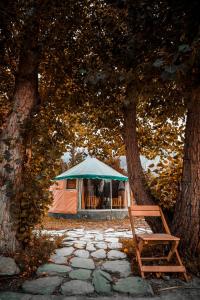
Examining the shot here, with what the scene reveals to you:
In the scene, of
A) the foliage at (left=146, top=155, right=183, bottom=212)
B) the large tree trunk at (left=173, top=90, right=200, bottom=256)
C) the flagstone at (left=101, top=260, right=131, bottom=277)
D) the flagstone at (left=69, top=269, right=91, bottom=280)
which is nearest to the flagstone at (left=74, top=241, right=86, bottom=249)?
the flagstone at (left=101, top=260, right=131, bottom=277)

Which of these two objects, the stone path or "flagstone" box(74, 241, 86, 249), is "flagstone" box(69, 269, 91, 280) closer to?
the stone path

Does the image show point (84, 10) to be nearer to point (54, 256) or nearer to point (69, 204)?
point (54, 256)

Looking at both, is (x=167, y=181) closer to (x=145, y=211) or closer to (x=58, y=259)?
(x=145, y=211)

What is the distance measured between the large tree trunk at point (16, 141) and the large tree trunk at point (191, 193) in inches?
124

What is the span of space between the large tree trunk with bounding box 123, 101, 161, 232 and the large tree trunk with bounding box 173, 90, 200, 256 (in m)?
0.79

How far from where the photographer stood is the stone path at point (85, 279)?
136 inches

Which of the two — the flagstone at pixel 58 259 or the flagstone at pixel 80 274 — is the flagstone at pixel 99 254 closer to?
the flagstone at pixel 58 259

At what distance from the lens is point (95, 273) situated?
14.0ft

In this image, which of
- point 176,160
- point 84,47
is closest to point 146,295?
Answer: point 176,160

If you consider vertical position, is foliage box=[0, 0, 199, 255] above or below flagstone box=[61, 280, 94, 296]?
above

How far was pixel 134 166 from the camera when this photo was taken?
5.59 metres

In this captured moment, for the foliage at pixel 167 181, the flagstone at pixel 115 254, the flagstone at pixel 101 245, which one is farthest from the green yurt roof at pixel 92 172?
the foliage at pixel 167 181

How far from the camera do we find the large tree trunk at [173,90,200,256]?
4.61m

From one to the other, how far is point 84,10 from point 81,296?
5484 mm
